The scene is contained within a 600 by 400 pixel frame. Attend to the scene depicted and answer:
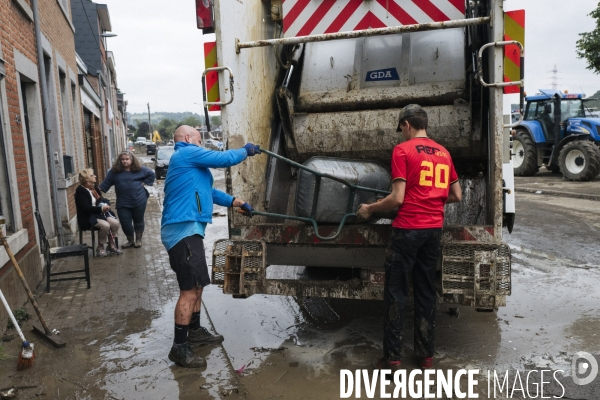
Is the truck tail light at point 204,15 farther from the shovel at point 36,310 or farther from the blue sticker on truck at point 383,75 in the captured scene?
the shovel at point 36,310

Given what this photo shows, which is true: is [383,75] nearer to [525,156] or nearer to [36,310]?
[36,310]

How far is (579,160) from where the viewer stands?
14070 millimetres

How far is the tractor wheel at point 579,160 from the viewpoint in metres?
13.6

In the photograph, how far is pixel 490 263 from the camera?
128 inches

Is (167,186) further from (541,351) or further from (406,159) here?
(541,351)

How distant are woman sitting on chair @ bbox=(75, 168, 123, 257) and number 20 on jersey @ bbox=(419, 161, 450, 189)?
4939 millimetres

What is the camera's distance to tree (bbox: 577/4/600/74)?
17078 millimetres

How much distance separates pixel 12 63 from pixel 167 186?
338 cm

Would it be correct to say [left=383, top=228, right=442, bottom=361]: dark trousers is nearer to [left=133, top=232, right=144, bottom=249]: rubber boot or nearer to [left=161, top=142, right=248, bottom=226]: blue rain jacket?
[left=161, top=142, right=248, bottom=226]: blue rain jacket

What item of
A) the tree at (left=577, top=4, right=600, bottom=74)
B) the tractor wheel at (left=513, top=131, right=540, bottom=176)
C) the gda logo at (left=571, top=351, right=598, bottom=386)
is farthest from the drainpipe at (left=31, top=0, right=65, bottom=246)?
the tree at (left=577, top=4, right=600, bottom=74)

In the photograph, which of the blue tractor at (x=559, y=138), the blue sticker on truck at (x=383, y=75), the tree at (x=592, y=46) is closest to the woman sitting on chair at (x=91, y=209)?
the blue sticker on truck at (x=383, y=75)

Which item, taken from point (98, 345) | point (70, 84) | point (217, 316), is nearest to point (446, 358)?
point (217, 316)

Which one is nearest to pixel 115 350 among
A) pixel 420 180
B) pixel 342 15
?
pixel 420 180

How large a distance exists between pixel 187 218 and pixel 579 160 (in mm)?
13529
